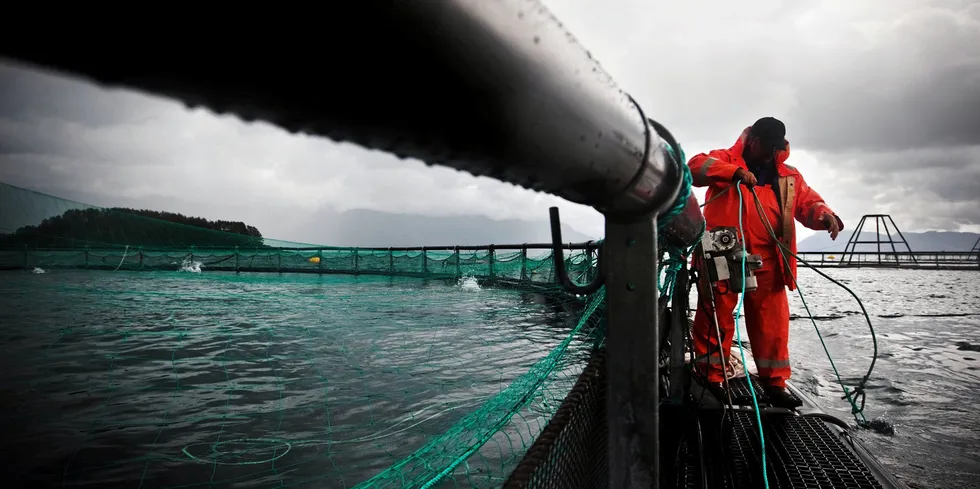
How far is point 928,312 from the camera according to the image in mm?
8953

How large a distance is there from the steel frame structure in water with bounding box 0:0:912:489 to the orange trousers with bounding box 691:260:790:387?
2793mm

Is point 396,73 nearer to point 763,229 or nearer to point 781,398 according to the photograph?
point 781,398

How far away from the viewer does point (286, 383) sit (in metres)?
4.62

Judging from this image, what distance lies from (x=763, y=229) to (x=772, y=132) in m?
0.74

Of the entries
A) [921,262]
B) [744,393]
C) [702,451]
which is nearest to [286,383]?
[702,451]

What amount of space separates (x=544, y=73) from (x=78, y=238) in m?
31.7

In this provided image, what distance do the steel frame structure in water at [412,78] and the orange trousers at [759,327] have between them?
2793 millimetres

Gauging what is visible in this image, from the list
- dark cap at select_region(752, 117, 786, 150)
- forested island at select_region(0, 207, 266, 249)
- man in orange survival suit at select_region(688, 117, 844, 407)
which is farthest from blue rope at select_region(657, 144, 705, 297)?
forested island at select_region(0, 207, 266, 249)

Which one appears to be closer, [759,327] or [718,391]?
[718,391]

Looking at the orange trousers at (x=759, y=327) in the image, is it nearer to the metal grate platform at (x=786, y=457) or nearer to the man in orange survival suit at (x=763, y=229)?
the man in orange survival suit at (x=763, y=229)

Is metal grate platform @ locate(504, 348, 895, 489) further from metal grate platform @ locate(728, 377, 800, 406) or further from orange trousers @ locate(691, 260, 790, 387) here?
orange trousers @ locate(691, 260, 790, 387)

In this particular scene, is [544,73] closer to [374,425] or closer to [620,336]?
[620,336]

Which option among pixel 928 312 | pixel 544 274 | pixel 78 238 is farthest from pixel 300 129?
pixel 78 238

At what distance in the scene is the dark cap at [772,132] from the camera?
3545mm
